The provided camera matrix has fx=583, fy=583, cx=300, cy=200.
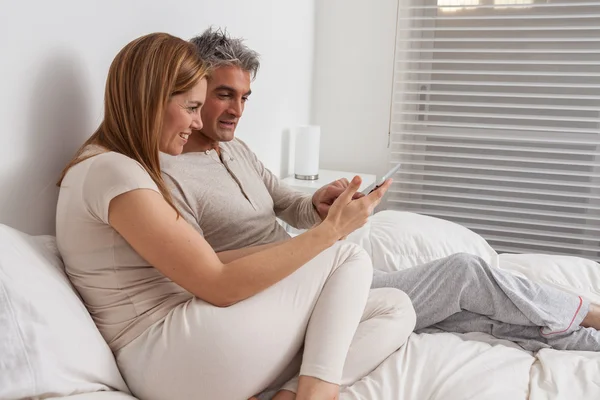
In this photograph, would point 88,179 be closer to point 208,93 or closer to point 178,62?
point 178,62

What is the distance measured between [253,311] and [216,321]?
3.2 inches

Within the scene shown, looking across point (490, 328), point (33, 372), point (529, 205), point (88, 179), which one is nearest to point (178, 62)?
point (88, 179)

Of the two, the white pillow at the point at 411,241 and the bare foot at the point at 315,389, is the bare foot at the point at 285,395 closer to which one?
the bare foot at the point at 315,389

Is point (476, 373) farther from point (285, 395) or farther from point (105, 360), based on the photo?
point (105, 360)

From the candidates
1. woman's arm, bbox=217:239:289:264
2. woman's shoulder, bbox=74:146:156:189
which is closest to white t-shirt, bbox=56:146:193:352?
woman's shoulder, bbox=74:146:156:189

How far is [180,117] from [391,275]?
32.0 inches

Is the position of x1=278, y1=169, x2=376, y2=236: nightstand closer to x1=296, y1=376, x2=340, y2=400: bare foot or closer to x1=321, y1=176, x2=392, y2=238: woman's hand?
x1=321, y1=176, x2=392, y2=238: woman's hand

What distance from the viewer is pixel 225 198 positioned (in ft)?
5.29

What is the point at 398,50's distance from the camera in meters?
3.15

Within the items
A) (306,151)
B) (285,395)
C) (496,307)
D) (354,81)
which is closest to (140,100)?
(285,395)

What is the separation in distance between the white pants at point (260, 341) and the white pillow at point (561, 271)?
910mm

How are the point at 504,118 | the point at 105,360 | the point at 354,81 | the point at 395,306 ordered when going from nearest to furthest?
the point at 105,360
the point at 395,306
the point at 504,118
the point at 354,81

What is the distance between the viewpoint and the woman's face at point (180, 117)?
1323 millimetres

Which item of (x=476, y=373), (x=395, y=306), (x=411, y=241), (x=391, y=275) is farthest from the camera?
(x=411, y=241)
